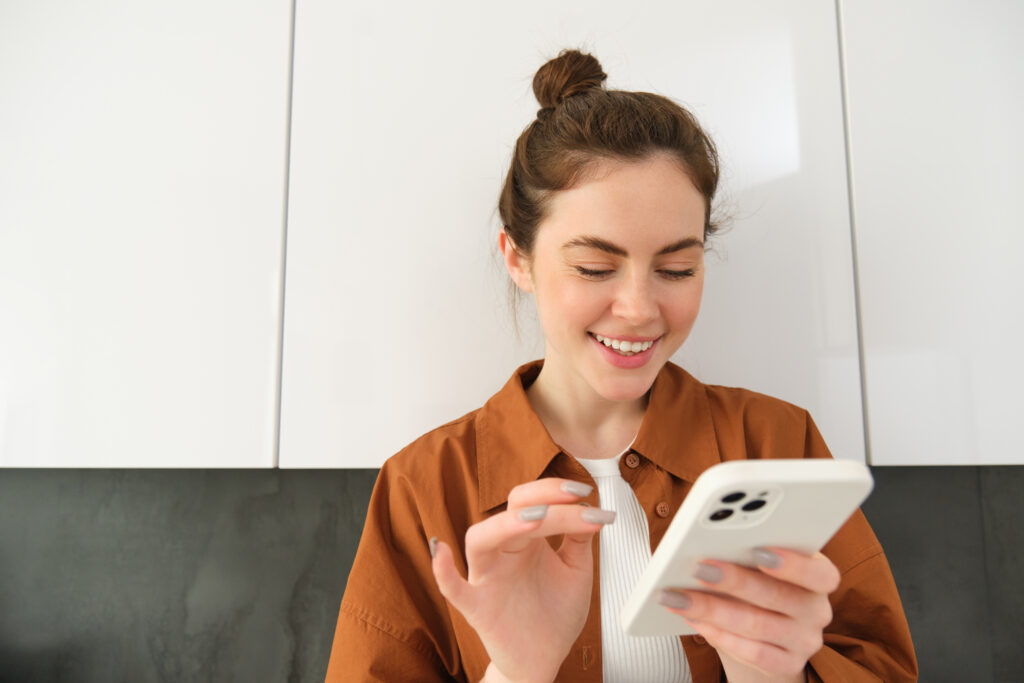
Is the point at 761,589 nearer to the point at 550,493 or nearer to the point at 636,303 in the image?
the point at 550,493

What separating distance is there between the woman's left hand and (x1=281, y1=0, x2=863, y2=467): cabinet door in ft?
1.77

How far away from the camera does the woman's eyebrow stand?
0.74m

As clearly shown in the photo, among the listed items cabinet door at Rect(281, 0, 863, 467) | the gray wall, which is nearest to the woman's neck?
cabinet door at Rect(281, 0, 863, 467)

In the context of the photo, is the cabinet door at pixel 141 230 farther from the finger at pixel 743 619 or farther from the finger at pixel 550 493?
the finger at pixel 743 619

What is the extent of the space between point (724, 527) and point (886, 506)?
1.12 metres

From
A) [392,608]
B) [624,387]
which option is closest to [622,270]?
[624,387]

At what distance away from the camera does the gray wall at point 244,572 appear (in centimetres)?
132

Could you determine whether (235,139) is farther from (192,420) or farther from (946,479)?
(946,479)

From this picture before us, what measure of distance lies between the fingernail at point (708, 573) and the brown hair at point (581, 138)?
1.57 ft

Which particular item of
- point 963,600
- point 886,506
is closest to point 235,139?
point 886,506

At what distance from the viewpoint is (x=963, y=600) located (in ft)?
4.33

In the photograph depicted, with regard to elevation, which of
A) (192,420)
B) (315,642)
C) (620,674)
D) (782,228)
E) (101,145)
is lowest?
(315,642)

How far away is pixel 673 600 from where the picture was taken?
18.7 inches

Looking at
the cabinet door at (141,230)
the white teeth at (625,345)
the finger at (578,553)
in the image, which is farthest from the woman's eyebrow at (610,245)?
the cabinet door at (141,230)
